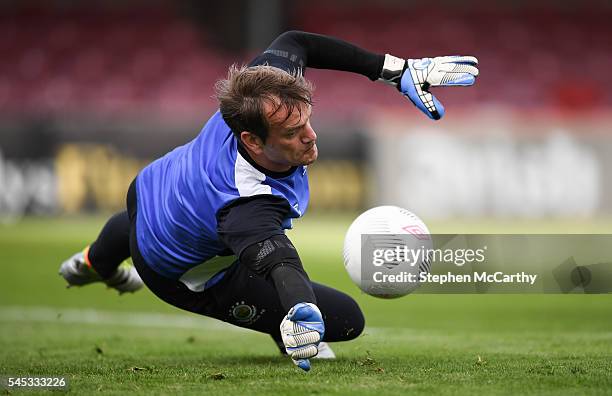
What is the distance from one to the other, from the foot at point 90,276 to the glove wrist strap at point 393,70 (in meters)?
2.24

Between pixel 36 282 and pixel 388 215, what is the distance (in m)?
8.00

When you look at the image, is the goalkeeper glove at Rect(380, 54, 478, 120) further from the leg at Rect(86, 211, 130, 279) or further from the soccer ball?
the leg at Rect(86, 211, 130, 279)

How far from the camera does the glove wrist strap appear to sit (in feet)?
20.0

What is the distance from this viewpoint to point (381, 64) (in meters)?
6.16

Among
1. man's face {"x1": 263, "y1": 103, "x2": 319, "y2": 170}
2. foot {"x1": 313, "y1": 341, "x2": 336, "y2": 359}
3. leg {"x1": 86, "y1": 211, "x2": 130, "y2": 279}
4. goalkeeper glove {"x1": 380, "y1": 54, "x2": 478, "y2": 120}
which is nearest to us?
man's face {"x1": 263, "y1": 103, "x2": 319, "y2": 170}

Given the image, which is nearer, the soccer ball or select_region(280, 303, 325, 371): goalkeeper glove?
select_region(280, 303, 325, 371): goalkeeper glove

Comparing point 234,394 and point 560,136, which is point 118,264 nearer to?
point 234,394

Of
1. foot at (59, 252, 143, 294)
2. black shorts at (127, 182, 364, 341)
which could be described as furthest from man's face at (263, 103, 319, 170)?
foot at (59, 252, 143, 294)

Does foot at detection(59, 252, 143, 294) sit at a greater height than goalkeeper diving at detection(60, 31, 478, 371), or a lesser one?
lesser

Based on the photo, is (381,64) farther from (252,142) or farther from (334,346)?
(334,346)

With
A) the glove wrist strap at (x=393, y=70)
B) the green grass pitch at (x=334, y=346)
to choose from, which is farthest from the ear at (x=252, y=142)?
the glove wrist strap at (x=393, y=70)

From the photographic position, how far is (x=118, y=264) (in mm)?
6742

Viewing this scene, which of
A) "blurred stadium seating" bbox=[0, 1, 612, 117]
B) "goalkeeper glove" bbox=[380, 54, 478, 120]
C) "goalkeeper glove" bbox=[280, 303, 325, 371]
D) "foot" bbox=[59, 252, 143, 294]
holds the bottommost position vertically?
"foot" bbox=[59, 252, 143, 294]

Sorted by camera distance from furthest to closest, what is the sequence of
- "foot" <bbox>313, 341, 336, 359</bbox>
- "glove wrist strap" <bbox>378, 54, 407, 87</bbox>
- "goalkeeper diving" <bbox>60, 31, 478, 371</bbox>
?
"foot" <bbox>313, 341, 336, 359</bbox>
"glove wrist strap" <bbox>378, 54, 407, 87</bbox>
"goalkeeper diving" <bbox>60, 31, 478, 371</bbox>
